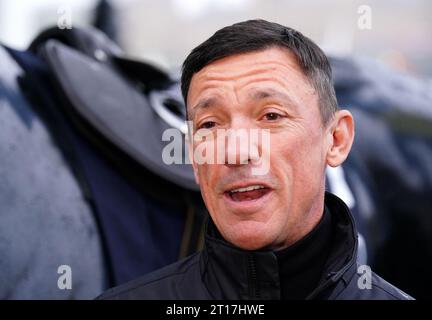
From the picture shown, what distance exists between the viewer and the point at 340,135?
1.05 meters

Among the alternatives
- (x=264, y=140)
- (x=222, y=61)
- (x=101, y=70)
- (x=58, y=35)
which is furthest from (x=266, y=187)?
(x=58, y=35)

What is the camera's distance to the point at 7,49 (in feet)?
5.46

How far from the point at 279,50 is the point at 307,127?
0.40 ft

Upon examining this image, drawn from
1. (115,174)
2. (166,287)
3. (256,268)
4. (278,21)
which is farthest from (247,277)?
(278,21)

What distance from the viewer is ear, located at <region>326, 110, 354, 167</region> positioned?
103 centimetres

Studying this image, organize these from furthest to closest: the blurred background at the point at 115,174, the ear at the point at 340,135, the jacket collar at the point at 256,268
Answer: the blurred background at the point at 115,174
the ear at the point at 340,135
the jacket collar at the point at 256,268

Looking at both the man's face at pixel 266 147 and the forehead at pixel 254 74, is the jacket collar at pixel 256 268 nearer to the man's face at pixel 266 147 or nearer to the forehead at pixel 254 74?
the man's face at pixel 266 147

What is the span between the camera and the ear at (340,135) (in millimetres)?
1033

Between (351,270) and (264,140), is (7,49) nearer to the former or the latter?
(264,140)

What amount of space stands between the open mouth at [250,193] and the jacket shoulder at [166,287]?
0.44ft

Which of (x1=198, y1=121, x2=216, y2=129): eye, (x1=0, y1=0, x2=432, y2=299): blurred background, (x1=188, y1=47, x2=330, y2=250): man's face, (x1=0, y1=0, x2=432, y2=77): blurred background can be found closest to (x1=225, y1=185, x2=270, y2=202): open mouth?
(x1=188, y1=47, x2=330, y2=250): man's face

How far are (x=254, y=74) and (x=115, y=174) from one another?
28.8 inches

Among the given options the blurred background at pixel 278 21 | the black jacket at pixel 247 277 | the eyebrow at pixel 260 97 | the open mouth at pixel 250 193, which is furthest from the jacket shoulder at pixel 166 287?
the blurred background at pixel 278 21

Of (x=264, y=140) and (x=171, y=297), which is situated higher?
(x=264, y=140)
